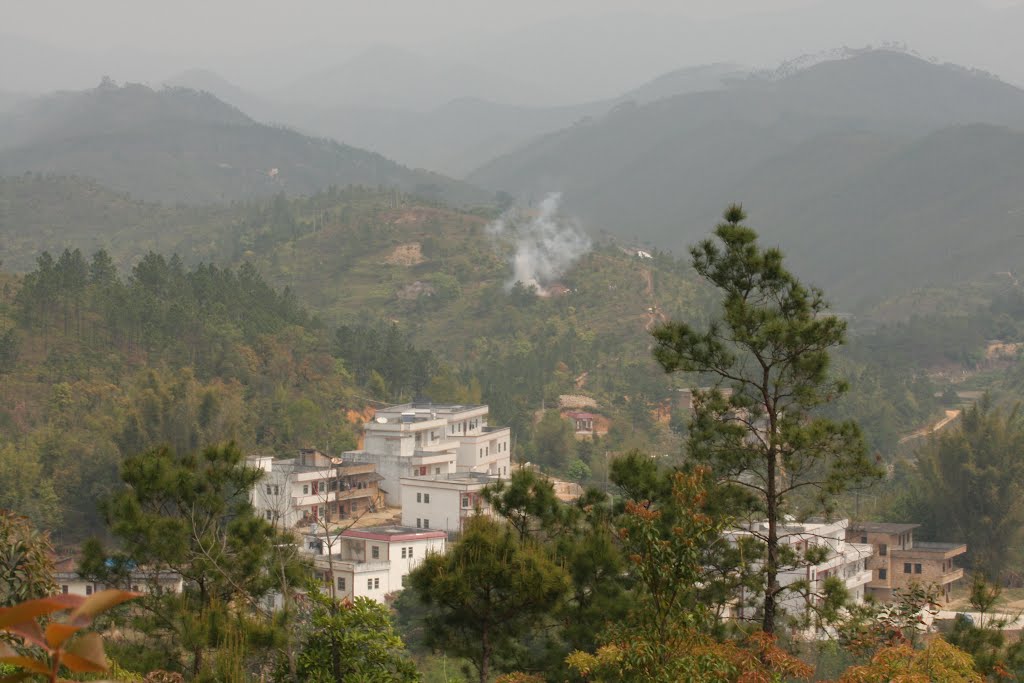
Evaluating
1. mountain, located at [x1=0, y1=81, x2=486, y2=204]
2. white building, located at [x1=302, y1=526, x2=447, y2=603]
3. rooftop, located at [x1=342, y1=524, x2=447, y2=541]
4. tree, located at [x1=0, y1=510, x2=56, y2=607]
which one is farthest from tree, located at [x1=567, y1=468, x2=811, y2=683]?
mountain, located at [x1=0, y1=81, x2=486, y2=204]

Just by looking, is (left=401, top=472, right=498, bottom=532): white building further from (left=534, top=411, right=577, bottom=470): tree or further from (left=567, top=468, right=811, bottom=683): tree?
(left=567, top=468, right=811, bottom=683): tree

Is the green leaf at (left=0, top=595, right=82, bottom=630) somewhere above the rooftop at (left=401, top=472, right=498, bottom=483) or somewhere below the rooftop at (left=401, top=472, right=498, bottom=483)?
below

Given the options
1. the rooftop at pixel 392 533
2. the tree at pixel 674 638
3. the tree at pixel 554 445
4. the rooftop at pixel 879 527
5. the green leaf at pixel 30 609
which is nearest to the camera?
the green leaf at pixel 30 609

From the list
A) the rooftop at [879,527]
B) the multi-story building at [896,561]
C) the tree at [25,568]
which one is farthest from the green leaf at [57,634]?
the rooftop at [879,527]

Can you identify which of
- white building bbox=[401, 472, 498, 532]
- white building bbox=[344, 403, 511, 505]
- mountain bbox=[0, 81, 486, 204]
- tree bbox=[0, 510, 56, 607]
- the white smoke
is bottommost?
tree bbox=[0, 510, 56, 607]

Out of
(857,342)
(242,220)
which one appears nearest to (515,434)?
(857,342)

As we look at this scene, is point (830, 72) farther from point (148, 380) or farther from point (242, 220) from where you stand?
point (148, 380)

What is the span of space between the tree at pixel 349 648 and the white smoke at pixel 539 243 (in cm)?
4432

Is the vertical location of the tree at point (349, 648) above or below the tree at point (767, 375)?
below

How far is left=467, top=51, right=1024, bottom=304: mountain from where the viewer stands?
95.8 meters

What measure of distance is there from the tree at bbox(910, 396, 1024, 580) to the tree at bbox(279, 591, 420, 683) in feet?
74.3

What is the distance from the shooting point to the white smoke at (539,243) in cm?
5422

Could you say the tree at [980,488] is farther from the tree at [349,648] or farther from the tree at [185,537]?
the tree at [349,648]

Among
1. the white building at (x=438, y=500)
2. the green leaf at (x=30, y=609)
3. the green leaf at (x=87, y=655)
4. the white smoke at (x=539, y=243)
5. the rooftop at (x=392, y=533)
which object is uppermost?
the white smoke at (x=539, y=243)
